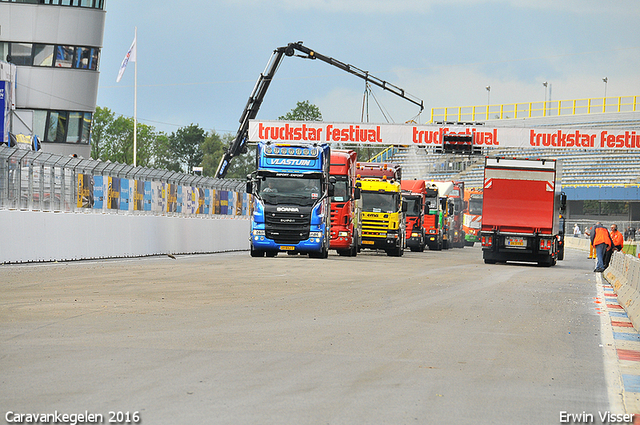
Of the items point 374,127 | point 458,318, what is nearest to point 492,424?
point 458,318

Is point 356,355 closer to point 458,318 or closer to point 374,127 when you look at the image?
point 458,318

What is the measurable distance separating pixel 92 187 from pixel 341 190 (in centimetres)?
1147

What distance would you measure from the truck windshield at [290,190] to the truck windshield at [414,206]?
698 inches

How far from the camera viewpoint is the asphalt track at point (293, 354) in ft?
20.7

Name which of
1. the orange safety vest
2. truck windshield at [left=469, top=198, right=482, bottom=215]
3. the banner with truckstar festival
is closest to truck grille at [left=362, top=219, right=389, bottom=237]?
the orange safety vest

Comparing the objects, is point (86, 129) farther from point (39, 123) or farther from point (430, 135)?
point (430, 135)

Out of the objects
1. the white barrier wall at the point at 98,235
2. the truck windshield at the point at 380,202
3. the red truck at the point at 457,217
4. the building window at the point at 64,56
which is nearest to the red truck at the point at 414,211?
the truck windshield at the point at 380,202

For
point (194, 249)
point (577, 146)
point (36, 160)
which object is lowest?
point (194, 249)

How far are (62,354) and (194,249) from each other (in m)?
25.3

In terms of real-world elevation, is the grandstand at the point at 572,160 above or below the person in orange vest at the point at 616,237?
above

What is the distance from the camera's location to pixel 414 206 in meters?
47.2

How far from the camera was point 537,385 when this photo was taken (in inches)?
297

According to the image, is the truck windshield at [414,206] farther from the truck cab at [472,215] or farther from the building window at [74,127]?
the building window at [74,127]

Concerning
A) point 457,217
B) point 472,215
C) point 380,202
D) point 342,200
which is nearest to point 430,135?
point 457,217
